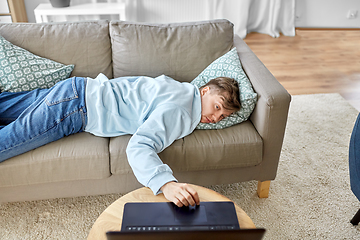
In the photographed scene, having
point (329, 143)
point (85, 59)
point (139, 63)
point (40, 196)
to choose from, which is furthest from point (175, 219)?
point (329, 143)

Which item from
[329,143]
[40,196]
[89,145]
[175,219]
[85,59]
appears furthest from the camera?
[329,143]

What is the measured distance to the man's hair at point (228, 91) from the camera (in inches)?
56.8

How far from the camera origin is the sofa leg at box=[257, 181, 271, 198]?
1653 mm

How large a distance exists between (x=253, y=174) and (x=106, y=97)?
85 centimetres

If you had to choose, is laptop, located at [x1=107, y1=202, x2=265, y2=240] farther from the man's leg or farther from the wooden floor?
the wooden floor

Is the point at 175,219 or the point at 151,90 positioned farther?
the point at 151,90

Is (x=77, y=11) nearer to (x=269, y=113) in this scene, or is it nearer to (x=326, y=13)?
(x=269, y=113)

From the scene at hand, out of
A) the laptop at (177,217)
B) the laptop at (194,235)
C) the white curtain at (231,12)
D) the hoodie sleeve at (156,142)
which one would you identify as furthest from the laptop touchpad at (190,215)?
the white curtain at (231,12)

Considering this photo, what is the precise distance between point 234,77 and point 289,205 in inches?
29.7

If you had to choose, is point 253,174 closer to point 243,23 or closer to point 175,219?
point 175,219

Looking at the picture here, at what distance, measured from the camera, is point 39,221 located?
4.96ft

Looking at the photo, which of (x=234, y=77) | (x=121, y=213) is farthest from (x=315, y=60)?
(x=121, y=213)

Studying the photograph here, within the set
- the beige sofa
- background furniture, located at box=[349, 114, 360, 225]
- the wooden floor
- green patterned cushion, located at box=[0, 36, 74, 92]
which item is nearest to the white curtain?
the wooden floor

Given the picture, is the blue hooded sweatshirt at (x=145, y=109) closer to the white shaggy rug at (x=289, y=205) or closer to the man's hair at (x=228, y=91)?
the man's hair at (x=228, y=91)
